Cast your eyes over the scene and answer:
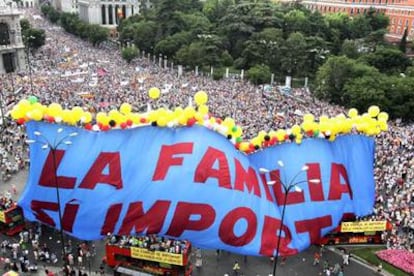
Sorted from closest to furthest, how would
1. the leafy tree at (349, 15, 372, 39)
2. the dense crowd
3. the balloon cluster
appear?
the balloon cluster
the dense crowd
the leafy tree at (349, 15, 372, 39)

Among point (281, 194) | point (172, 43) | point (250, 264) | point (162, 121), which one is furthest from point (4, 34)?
point (281, 194)

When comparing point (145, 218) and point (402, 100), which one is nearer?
point (145, 218)

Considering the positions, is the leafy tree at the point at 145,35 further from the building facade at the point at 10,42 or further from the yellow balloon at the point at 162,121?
the yellow balloon at the point at 162,121

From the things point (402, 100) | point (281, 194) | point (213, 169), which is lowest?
point (402, 100)

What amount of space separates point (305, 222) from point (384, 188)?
11.6m

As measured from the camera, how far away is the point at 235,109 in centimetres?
4538

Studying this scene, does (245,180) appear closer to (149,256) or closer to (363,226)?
(149,256)

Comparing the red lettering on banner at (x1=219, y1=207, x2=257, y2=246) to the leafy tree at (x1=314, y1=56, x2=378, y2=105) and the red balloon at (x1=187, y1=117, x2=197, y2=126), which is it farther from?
the leafy tree at (x1=314, y1=56, x2=378, y2=105)

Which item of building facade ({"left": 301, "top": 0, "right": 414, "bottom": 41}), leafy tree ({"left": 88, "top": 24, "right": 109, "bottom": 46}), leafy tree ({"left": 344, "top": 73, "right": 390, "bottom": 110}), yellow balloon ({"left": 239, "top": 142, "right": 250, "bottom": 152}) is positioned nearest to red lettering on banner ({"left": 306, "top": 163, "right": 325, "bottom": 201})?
yellow balloon ({"left": 239, "top": 142, "right": 250, "bottom": 152})

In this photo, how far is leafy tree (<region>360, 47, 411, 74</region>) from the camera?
6097cm

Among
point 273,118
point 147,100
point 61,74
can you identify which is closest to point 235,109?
point 273,118

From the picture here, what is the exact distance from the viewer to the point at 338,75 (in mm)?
52906

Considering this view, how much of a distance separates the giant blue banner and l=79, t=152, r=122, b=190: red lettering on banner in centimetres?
5

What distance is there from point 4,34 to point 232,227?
192 feet
